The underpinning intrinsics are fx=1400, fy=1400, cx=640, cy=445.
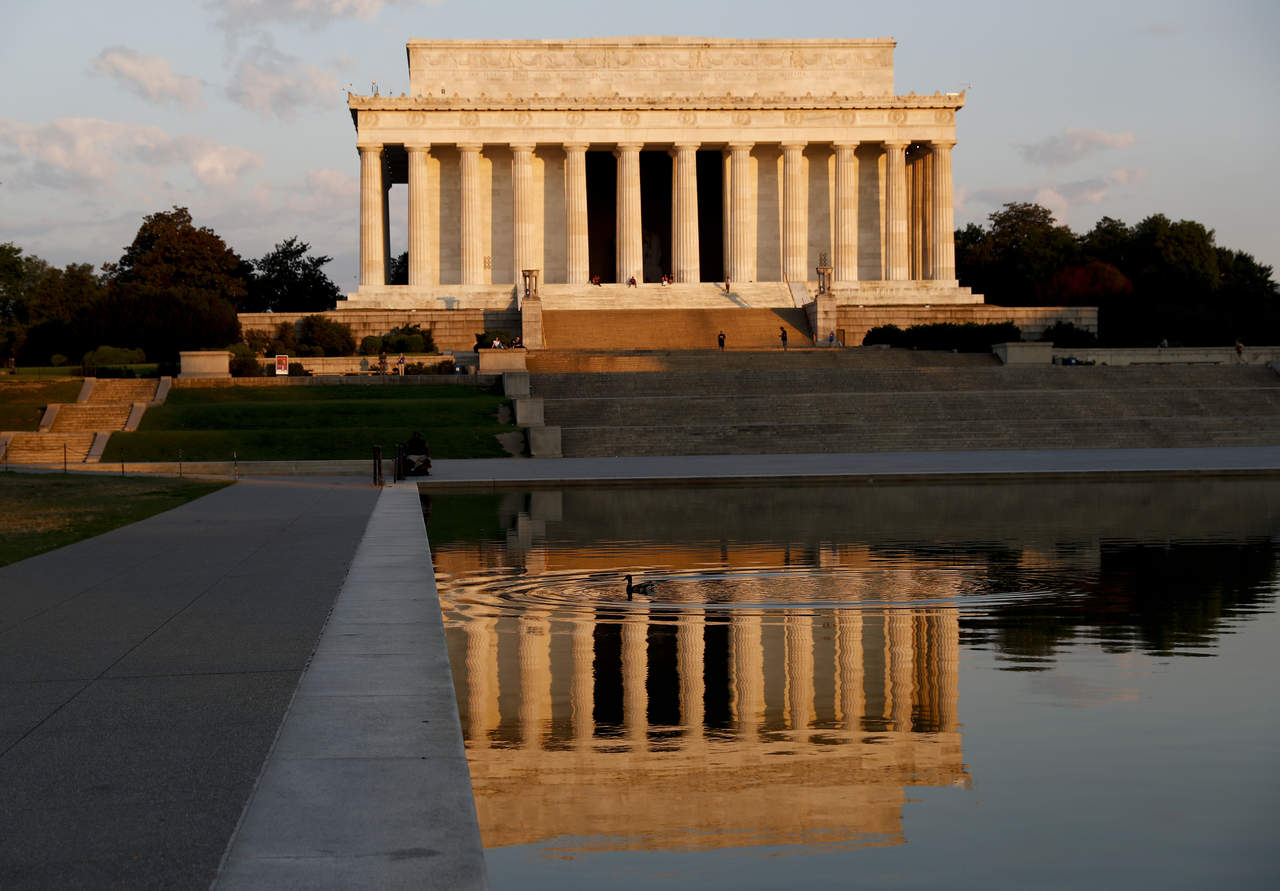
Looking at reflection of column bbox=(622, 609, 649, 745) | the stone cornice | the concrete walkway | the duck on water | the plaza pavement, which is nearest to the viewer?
the concrete walkway

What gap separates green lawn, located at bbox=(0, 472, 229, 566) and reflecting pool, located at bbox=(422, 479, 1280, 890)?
6.43 metres

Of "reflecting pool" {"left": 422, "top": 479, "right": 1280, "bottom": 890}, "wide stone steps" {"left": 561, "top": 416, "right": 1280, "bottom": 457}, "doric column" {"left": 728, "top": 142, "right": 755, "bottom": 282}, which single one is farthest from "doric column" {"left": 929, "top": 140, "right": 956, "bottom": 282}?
"reflecting pool" {"left": 422, "top": 479, "right": 1280, "bottom": 890}

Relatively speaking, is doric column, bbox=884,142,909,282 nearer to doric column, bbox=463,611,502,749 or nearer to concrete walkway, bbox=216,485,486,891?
doric column, bbox=463,611,502,749

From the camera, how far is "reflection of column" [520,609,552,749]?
909 cm

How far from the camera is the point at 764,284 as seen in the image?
86688mm

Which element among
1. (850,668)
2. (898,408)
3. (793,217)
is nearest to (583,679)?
(850,668)

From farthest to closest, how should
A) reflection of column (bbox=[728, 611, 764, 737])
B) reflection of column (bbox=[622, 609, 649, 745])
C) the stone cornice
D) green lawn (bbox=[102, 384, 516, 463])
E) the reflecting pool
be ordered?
the stone cornice < green lawn (bbox=[102, 384, 516, 463]) < reflection of column (bbox=[728, 611, 764, 737]) < reflection of column (bbox=[622, 609, 649, 745]) < the reflecting pool

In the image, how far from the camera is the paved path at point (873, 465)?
114 ft

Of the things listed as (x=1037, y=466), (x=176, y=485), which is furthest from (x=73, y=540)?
(x=1037, y=466)

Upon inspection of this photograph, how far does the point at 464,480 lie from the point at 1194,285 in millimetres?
76798

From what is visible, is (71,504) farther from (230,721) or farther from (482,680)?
(230,721)

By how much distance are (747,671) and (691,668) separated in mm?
459

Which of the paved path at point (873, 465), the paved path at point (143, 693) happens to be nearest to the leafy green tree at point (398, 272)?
the paved path at point (873, 465)

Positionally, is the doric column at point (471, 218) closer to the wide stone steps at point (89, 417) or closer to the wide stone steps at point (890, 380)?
the wide stone steps at point (890, 380)
